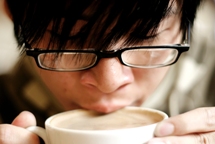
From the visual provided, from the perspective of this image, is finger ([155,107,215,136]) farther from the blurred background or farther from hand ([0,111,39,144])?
the blurred background

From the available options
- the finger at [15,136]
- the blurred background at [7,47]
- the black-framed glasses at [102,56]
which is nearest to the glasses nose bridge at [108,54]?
the black-framed glasses at [102,56]

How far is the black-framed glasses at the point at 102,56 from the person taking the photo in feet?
2.44

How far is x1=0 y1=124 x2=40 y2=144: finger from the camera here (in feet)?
2.16

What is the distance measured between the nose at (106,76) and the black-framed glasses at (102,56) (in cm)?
1

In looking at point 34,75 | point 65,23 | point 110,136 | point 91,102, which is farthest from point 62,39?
point 34,75

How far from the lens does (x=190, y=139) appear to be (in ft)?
2.28

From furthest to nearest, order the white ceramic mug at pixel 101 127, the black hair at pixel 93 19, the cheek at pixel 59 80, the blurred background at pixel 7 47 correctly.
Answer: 1. the blurred background at pixel 7 47
2. the cheek at pixel 59 80
3. the black hair at pixel 93 19
4. the white ceramic mug at pixel 101 127

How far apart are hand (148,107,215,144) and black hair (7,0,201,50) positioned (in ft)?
0.63

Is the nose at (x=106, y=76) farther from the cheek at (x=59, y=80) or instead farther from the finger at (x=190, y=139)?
the finger at (x=190, y=139)

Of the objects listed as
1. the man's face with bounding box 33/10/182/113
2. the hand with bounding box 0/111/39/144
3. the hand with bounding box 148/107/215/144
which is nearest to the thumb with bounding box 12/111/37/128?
the hand with bounding box 0/111/39/144

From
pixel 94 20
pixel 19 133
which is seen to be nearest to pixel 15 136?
pixel 19 133

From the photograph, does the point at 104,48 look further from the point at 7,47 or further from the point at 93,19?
the point at 7,47

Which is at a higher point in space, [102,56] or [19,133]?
[102,56]

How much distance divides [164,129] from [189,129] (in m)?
0.09
